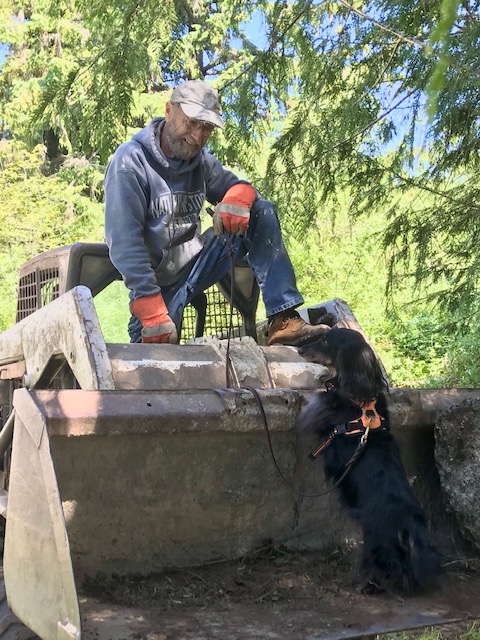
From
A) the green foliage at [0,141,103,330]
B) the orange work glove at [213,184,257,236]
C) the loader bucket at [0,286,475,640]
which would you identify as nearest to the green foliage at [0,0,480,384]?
the orange work glove at [213,184,257,236]

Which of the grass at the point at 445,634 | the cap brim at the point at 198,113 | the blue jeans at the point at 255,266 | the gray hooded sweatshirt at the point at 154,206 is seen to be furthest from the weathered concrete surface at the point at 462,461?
the cap brim at the point at 198,113

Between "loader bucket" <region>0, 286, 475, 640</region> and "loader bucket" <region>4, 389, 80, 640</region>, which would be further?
"loader bucket" <region>0, 286, 475, 640</region>

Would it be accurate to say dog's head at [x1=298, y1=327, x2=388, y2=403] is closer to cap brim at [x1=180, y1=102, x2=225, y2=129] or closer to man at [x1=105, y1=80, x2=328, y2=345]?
man at [x1=105, y1=80, x2=328, y2=345]

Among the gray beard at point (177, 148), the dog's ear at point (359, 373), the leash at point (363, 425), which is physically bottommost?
the leash at point (363, 425)

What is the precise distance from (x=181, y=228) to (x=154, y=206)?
0.20 meters

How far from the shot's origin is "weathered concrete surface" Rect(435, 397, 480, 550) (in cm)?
271

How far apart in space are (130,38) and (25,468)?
293cm

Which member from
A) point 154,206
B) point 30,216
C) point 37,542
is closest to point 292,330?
point 154,206

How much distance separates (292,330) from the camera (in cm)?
326

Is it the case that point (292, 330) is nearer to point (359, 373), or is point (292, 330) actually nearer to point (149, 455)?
point (359, 373)

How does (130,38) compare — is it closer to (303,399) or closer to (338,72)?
(338,72)

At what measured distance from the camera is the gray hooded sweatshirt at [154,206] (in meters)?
3.13

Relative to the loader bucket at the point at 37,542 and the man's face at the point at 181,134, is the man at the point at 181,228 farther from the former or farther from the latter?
the loader bucket at the point at 37,542

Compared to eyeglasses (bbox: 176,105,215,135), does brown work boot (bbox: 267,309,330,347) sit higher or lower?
lower
